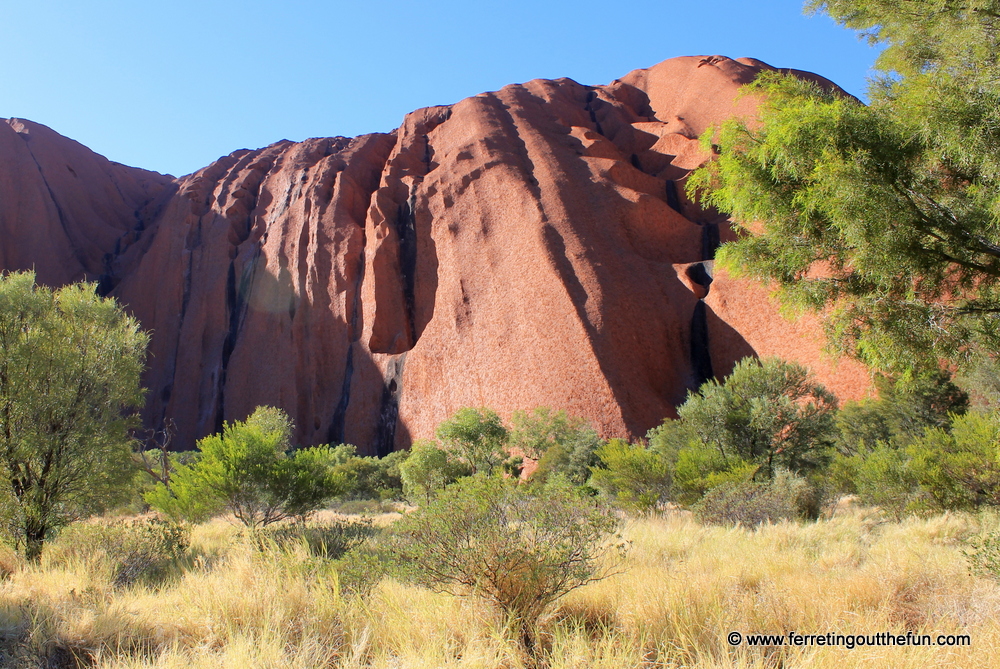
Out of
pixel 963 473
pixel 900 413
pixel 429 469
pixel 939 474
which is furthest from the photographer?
pixel 429 469

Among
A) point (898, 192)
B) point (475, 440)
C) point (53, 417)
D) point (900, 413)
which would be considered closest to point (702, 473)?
point (898, 192)

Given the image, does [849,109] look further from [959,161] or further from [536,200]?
[536,200]

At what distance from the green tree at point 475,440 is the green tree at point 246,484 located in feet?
36.7

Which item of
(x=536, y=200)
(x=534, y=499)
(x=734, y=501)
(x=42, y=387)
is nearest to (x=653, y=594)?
(x=534, y=499)

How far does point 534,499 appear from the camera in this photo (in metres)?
4.26

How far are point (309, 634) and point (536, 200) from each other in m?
31.2

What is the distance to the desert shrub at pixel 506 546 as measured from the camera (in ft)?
12.2

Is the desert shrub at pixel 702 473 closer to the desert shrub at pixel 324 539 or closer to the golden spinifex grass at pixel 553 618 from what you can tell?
the golden spinifex grass at pixel 553 618

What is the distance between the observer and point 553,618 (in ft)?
12.2

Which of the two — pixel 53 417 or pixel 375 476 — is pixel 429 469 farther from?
pixel 53 417

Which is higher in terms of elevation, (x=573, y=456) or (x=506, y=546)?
(x=506, y=546)

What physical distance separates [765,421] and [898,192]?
10972 mm

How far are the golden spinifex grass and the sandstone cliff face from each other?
57.8 feet

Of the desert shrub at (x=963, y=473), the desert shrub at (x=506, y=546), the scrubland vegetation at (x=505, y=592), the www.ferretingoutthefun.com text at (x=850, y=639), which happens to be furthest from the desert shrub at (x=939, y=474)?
the desert shrub at (x=506, y=546)
